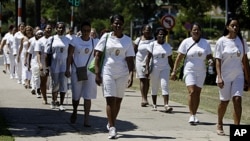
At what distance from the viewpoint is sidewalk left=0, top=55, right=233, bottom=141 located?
33.0 ft

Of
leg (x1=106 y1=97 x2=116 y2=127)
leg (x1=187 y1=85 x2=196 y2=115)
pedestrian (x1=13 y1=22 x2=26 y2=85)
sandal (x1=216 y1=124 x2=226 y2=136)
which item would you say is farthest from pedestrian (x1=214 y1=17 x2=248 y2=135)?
pedestrian (x1=13 y1=22 x2=26 y2=85)

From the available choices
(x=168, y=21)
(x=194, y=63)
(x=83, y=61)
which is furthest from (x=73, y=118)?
(x=168, y=21)

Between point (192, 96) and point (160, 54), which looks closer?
point (192, 96)

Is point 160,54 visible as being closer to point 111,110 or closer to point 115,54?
point 115,54

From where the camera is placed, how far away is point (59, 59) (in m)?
13.0

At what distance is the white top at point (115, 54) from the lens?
9.90 m

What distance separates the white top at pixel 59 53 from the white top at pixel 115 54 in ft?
10.3

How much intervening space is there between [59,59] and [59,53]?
0.46 ft

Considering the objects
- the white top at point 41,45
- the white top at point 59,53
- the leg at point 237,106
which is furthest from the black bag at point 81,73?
the white top at point 41,45

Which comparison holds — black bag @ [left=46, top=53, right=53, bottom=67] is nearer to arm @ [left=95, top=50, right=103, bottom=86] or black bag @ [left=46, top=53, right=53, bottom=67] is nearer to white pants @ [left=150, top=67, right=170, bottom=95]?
white pants @ [left=150, top=67, right=170, bottom=95]

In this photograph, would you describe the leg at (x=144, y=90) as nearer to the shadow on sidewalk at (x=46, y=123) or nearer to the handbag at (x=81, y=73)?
the shadow on sidewalk at (x=46, y=123)

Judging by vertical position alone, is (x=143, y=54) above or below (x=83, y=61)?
above

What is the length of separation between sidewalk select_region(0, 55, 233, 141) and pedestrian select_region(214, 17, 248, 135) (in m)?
0.71

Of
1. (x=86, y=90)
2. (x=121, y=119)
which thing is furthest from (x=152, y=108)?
(x=86, y=90)
